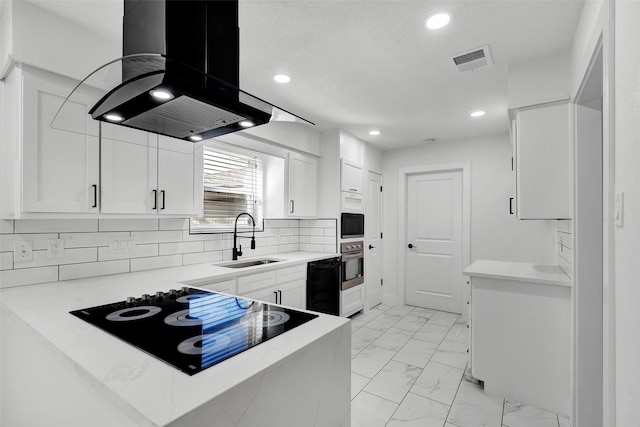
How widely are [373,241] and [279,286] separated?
2.21 m

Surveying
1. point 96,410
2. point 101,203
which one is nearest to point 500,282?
point 96,410

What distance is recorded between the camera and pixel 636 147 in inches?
34.3

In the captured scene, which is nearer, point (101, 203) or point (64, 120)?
point (64, 120)

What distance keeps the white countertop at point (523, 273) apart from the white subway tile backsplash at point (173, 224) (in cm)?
242

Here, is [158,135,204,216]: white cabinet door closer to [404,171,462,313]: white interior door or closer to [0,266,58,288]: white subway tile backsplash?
[0,266,58,288]: white subway tile backsplash

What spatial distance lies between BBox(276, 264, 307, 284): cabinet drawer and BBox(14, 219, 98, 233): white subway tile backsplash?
5.01 ft

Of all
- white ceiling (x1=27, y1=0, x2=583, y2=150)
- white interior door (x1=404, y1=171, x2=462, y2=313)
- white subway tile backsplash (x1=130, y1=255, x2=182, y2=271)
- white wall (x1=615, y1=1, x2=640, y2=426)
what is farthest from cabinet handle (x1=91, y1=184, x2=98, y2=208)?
white interior door (x1=404, y1=171, x2=462, y2=313)

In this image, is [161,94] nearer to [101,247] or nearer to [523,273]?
[101,247]

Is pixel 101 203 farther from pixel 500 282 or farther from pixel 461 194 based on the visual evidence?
pixel 461 194

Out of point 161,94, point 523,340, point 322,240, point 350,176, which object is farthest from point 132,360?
point 350,176

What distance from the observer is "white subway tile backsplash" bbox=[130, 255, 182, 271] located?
249cm

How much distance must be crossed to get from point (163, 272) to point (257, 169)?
1.62 meters

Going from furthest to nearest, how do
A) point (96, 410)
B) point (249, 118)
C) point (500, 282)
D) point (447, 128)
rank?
1. point (447, 128)
2. point (500, 282)
3. point (249, 118)
4. point (96, 410)

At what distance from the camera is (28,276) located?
1.95m
